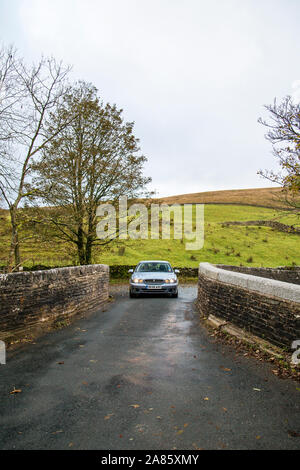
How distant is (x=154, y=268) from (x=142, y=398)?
1162cm

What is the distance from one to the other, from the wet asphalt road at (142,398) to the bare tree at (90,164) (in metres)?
12.1

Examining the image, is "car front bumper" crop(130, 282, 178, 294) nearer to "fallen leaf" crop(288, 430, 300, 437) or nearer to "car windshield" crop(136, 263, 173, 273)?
"car windshield" crop(136, 263, 173, 273)

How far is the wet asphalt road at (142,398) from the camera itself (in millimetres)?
2939

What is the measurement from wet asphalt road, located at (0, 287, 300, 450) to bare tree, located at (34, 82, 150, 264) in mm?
12108

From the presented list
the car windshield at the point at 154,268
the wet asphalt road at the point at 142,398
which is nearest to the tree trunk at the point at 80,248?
the car windshield at the point at 154,268

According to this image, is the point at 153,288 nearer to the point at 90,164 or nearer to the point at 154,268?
the point at 154,268

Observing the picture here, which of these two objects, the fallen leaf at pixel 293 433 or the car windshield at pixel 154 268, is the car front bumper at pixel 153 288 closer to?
the car windshield at pixel 154 268

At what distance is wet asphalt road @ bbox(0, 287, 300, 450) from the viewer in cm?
294

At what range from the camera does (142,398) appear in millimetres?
3811

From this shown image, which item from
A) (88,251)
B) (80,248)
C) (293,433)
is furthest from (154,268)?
(293,433)

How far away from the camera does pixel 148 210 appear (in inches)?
780
